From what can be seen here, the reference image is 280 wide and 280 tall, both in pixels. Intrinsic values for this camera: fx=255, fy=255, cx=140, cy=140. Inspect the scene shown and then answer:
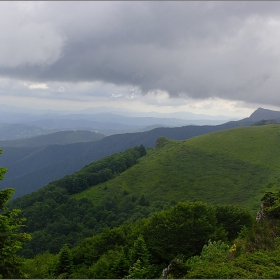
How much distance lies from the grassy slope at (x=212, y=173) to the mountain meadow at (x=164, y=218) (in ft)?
1.20

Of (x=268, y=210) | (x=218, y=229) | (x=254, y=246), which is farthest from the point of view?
(x=218, y=229)

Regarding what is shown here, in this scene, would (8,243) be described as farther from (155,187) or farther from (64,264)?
(155,187)

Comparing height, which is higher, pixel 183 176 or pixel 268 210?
pixel 268 210

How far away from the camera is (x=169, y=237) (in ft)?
106

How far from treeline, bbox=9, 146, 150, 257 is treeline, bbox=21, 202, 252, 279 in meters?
36.7

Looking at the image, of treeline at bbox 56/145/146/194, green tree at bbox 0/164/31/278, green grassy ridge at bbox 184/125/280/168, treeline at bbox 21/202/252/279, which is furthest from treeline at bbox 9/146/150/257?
green tree at bbox 0/164/31/278

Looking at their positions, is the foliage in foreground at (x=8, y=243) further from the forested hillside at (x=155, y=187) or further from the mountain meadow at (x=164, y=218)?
the forested hillside at (x=155, y=187)

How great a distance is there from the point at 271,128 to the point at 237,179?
2305 inches

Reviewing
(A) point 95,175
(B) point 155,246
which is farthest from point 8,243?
(A) point 95,175

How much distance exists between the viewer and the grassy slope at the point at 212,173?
7900cm

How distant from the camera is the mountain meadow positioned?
57.0 ft

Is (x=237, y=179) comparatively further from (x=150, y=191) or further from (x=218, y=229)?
(x=218, y=229)

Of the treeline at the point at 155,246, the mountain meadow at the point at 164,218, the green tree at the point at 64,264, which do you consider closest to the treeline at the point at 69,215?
the mountain meadow at the point at 164,218

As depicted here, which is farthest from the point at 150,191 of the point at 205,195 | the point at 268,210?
the point at 268,210
